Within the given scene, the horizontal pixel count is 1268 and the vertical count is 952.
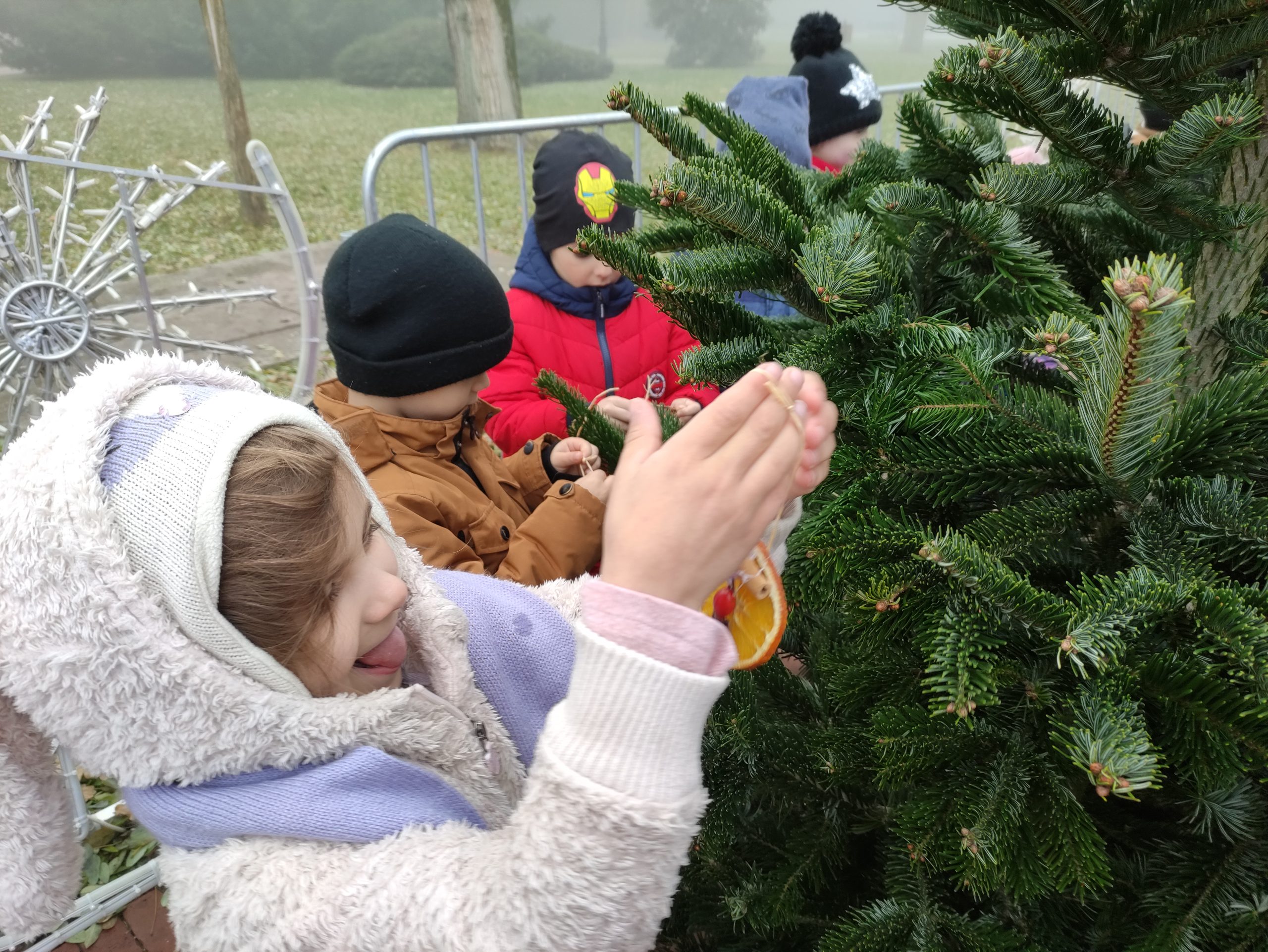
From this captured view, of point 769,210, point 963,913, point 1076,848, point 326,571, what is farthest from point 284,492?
point 963,913

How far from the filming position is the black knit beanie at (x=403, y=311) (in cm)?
209

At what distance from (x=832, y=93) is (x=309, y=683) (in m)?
4.43

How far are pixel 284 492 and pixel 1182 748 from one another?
3.18ft

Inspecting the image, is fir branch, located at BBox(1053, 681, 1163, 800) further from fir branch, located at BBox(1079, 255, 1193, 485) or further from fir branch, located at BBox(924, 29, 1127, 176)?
fir branch, located at BBox(924, 29, 1127, 176)

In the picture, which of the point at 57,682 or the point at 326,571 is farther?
the point at 326,571

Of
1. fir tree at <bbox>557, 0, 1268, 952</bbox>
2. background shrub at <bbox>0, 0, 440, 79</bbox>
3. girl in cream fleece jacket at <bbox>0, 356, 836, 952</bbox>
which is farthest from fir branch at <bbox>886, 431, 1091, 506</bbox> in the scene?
background shrub at <bbox>0, 0, 440, 79</bbox>

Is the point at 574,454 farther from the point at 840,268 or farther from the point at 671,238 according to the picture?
the point at 840,268

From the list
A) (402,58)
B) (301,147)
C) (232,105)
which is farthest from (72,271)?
(402,58)

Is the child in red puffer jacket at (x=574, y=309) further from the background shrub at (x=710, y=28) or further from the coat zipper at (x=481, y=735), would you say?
the background shrub at (x=710, y=28)

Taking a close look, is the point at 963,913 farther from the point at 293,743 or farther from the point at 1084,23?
the point at 1084,23

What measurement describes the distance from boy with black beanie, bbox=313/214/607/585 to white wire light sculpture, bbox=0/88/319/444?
1151 millimetres

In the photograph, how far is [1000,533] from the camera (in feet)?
2.80

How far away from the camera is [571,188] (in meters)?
3.18

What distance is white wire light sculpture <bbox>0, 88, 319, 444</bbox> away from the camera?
2.83 m
